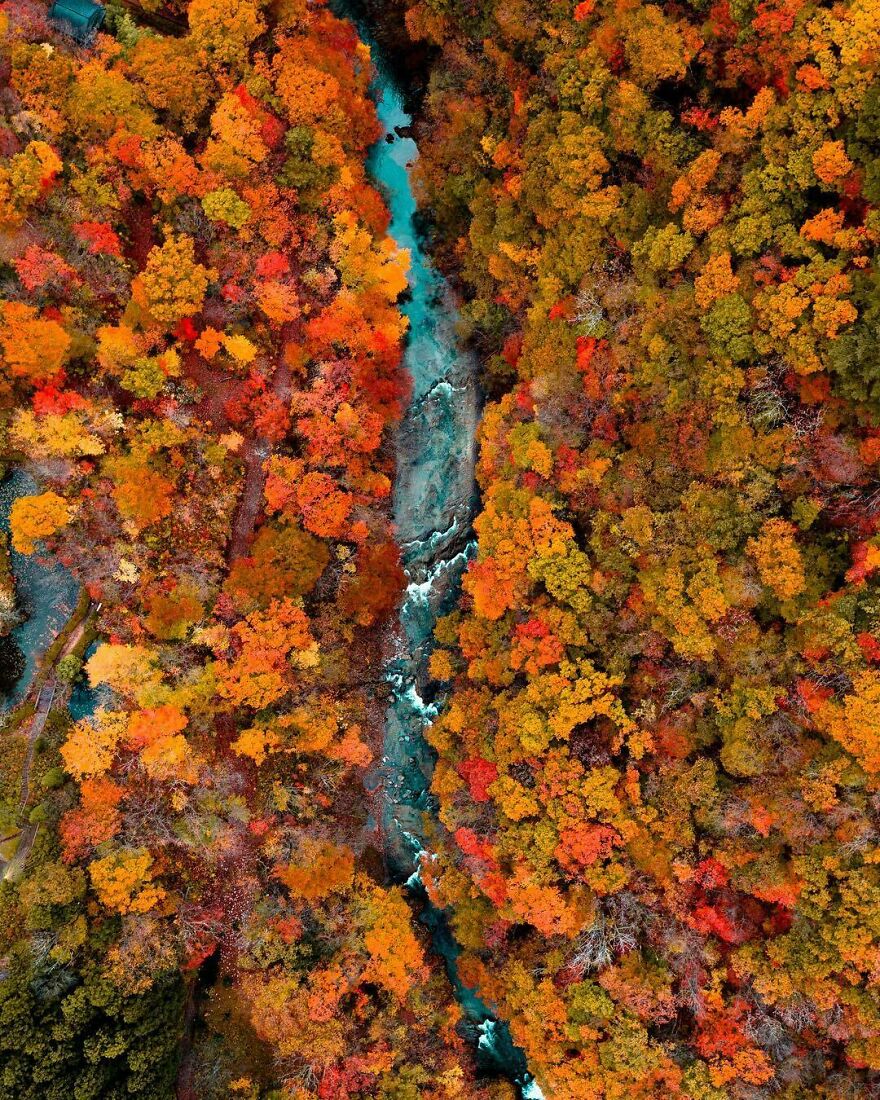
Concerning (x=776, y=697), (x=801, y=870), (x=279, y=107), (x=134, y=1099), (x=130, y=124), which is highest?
(x=279, y=107)

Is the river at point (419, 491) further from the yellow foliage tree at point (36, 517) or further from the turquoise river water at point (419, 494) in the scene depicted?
the yellow foliage tree at point (36, 517)

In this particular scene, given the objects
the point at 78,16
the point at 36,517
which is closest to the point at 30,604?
the point at 36,517

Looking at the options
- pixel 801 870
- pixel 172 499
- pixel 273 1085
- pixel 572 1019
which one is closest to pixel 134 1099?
pixel 273 1085

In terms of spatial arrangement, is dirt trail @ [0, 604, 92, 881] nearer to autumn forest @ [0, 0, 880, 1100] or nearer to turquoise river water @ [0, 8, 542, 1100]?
autumn forest @ [0, 0, 880, 1100]

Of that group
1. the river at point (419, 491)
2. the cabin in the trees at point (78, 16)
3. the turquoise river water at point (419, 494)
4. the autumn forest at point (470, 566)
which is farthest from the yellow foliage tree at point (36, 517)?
the cabin in the trees at point (78, 16)

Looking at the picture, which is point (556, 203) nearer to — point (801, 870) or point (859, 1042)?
point (801, 870)

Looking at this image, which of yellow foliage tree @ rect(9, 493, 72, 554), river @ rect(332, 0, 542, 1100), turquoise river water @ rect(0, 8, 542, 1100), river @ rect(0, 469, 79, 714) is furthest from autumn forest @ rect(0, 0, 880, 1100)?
river @ rect(332, 0, 542, 1100)

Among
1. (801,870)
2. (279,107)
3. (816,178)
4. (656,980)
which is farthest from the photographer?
(279,107)
